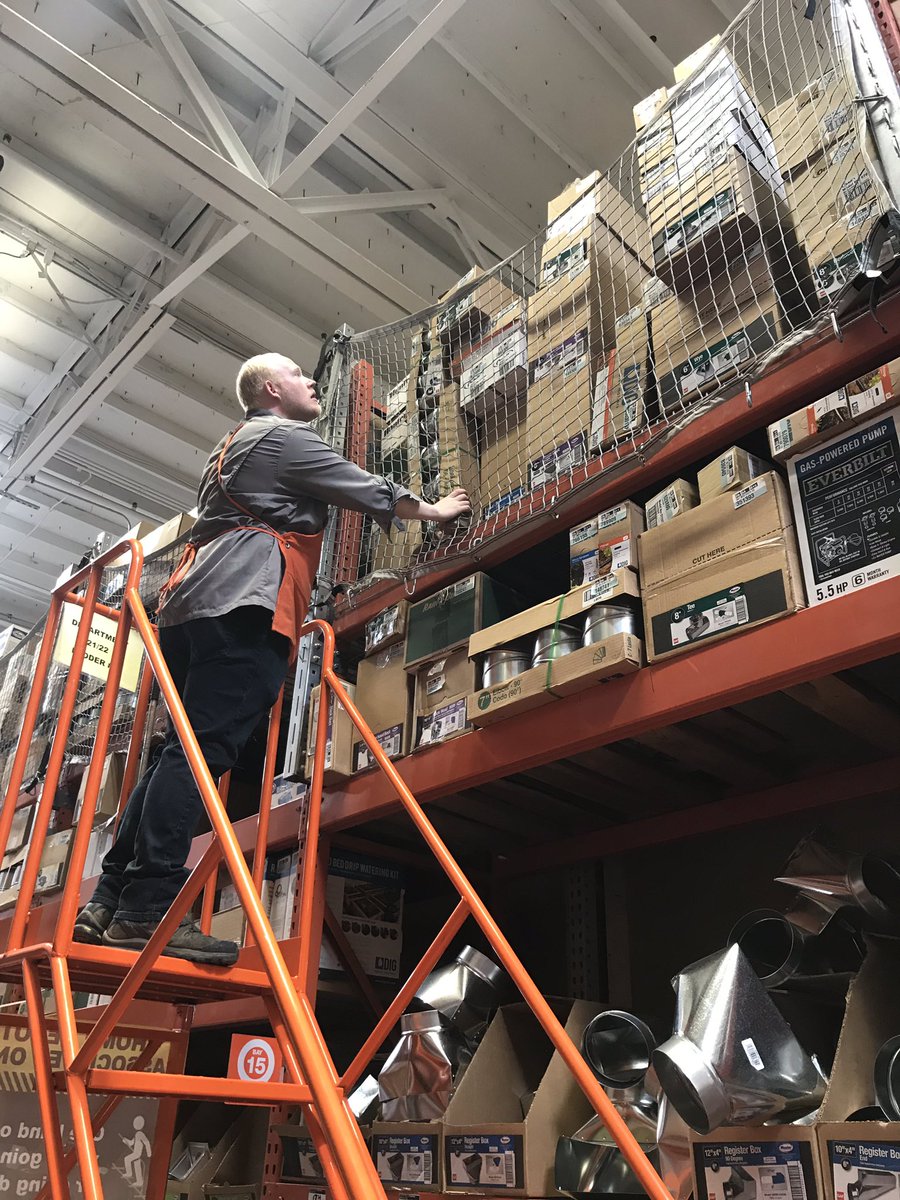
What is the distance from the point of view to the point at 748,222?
262cm

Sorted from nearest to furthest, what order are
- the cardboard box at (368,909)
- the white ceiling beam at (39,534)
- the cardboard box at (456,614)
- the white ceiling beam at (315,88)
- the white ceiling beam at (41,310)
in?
the cardboard box at (456,614)
the cardboard box at (368,909)
the white ceiling beam at (315,88)
the white ceiling beam at (41,310)
the white ceiling beam at (39,534)

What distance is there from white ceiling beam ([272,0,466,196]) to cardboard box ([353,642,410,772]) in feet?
8.74

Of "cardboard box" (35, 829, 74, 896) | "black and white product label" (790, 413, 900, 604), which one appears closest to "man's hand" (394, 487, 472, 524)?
"black and white product label" (790, 413, 900, 604)

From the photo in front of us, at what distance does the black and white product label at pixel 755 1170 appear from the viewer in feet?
5.62

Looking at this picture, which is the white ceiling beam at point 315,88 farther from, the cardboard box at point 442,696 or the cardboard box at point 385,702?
the cardboard box at point 442,696

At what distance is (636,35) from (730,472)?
3315 mm

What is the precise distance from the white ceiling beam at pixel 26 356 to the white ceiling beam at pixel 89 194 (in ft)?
4.61

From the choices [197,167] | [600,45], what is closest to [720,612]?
[197,167]

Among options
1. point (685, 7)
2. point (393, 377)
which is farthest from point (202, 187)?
point (685, 7)

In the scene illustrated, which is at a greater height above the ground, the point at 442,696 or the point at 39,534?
the point at 39,534

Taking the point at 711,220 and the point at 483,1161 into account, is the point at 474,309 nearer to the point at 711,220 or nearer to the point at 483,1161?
the point at 711,220

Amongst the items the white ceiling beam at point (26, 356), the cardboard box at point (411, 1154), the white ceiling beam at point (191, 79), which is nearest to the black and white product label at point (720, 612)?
the cardboard box at point (411, 1154)

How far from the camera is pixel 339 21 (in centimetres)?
462

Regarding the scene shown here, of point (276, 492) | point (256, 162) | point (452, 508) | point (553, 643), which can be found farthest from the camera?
point (256, 162)
